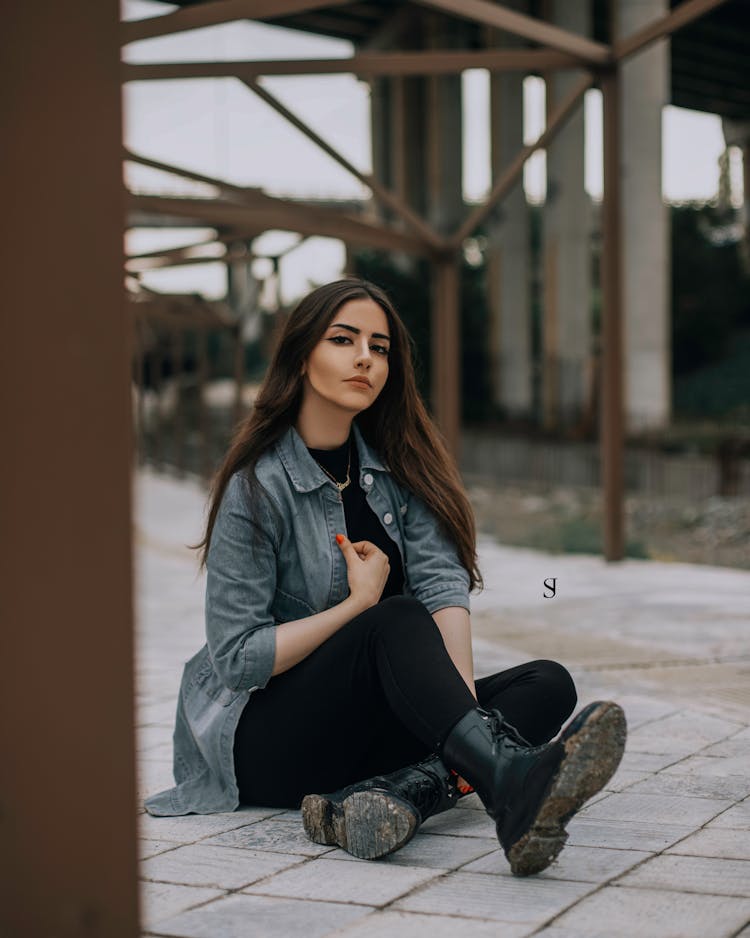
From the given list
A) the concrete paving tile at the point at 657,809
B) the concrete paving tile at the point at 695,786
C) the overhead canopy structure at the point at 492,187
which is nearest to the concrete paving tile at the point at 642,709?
the concrete paving tile at the point at 695,786

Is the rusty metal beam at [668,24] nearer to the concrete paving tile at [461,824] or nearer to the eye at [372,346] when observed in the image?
the eye at [372,346]

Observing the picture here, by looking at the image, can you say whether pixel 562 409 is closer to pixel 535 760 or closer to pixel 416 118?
pixel 416 118

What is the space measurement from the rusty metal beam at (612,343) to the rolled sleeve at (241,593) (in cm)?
533

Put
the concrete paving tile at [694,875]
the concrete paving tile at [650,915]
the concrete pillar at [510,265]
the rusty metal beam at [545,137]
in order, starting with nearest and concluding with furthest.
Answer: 1. the concrete paving tile at [650,915]
2. the concrete paving tile at [694,875]
3. the rusty metal beam at [545,137]
4. the concrete pillar at [510,265]

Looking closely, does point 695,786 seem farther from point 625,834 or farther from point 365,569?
point 365,569

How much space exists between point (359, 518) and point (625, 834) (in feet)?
3.25

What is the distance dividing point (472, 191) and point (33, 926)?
35.0 meters

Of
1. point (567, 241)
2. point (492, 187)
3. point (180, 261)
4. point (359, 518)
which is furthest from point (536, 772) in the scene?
point (567, 241)

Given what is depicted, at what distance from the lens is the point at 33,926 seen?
5.82ft

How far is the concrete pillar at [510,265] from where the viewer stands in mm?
29234

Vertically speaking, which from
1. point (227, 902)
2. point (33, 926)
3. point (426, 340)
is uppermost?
point (426, 340)

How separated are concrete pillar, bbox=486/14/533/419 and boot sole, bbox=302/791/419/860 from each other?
85.6 ft

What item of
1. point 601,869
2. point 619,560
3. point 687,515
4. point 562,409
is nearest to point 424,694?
point 601,869

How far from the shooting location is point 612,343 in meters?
8.37
